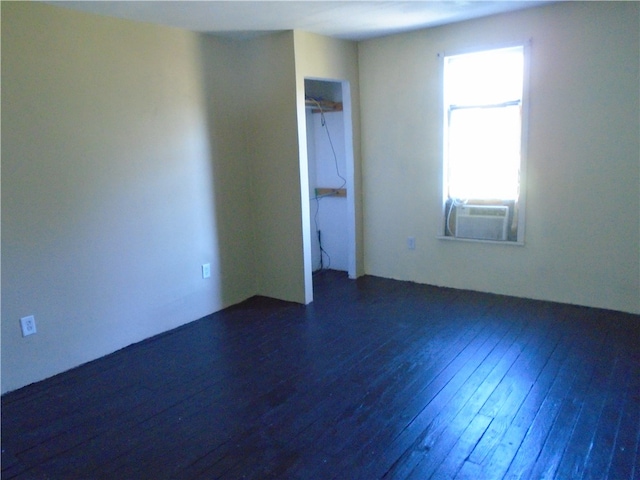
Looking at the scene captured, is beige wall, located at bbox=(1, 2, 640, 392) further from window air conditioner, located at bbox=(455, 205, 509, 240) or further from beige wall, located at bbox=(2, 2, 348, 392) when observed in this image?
A: window air conditioner, located at bbox=(455, 205, 509, 240)

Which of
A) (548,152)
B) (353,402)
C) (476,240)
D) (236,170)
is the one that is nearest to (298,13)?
(236,170)

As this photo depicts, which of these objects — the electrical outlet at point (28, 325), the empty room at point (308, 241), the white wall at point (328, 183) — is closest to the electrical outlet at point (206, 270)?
the empty room at point (308, 241)

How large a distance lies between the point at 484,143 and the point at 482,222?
0.68 metres

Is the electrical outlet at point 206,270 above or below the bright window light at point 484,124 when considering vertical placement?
below

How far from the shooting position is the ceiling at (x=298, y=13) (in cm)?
301

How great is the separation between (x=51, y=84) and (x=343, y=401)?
257cm

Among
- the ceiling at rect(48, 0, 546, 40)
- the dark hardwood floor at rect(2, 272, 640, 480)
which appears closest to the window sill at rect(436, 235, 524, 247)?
the dark hardwood floor at rect(2, 272, 640, 480)

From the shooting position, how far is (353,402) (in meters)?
2.60

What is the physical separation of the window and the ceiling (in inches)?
17.1

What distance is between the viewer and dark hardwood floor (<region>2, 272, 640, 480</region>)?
6.96 feet

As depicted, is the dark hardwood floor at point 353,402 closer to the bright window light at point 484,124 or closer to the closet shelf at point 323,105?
the bright window light at point 484,124

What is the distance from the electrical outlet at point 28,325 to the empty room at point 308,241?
0.04ft

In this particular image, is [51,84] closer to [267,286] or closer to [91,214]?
[91,214]

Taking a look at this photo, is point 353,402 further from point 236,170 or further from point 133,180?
point 236,170
